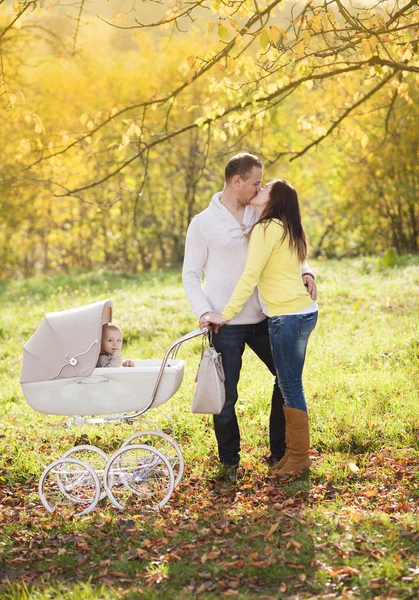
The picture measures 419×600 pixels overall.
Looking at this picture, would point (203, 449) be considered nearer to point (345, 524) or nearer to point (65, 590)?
point (345, 524)

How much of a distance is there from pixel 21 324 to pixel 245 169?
585 centimetres

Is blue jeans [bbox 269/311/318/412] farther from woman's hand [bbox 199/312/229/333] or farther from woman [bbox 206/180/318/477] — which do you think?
woman's hand [bbox 199/312/229/333]

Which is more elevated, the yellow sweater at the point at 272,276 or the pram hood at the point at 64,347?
the yellow sweater at the point at 272,276

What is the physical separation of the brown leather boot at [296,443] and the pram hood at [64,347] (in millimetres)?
1116

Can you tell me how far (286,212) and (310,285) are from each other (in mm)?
449

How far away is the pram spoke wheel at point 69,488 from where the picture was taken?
393 cm

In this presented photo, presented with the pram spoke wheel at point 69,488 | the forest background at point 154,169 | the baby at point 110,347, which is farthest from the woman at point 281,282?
the forest background at point 154,169

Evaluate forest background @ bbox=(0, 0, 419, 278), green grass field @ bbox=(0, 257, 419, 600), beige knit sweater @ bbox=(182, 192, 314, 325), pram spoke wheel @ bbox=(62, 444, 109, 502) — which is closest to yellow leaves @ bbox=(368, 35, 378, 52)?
beige knit sweater @ bbox=(182, 192, 314, 325)

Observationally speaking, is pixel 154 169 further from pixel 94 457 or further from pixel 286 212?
pixel 286 212

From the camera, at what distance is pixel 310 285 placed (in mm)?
4203

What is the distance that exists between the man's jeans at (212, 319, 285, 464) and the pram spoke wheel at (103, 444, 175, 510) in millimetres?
393

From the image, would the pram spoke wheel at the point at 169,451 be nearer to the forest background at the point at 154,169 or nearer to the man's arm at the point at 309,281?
the man's arm at the point at 309,281

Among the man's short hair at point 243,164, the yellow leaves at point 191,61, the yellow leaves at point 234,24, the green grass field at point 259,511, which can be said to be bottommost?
the green grass field at point 259,511

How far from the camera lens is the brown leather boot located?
13.6 feet
